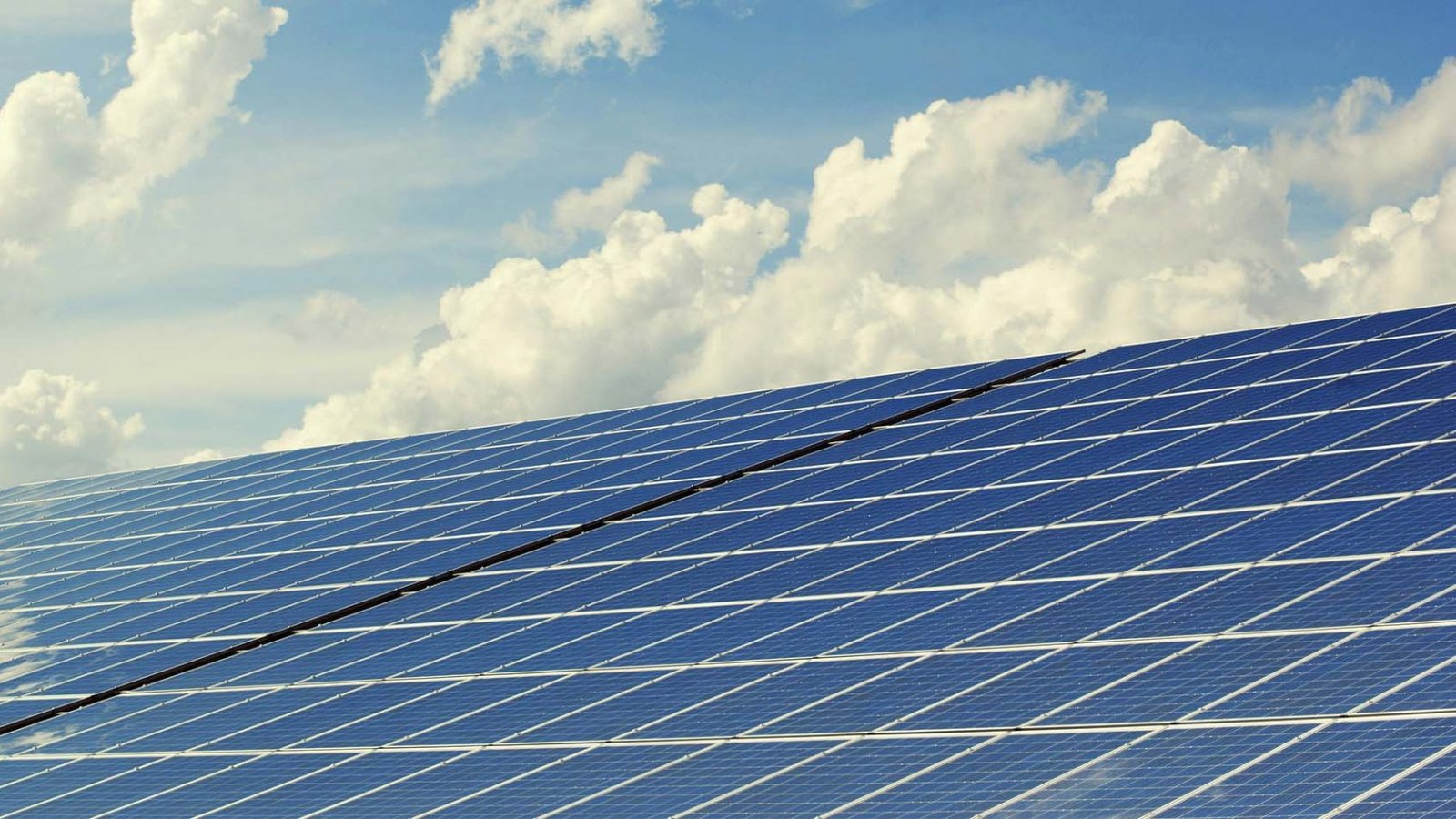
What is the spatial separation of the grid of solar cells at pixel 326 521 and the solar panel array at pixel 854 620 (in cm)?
17

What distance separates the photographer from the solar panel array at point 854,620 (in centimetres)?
1784

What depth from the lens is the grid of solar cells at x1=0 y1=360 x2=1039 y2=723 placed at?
30.7 meters

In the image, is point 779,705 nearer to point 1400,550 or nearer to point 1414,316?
point 1400,550

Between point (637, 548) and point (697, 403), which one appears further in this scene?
point (697, 403)

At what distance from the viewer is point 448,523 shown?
3450 cm

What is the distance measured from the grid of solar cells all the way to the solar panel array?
171 mm

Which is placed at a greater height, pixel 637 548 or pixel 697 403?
pixel 697 403

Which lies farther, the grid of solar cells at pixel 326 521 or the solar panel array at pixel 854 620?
the grid of solar cells at pixel 326 521

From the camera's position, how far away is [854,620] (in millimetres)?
23031

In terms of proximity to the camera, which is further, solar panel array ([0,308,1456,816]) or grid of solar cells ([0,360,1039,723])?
grid of solar cells ([0,360,1039,723])

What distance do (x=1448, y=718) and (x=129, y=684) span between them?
69.3 feet

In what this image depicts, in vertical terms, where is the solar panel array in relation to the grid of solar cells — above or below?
below

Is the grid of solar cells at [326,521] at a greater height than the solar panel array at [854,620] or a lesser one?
greater

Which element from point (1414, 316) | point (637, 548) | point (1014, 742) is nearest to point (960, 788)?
point (1014, 742)
